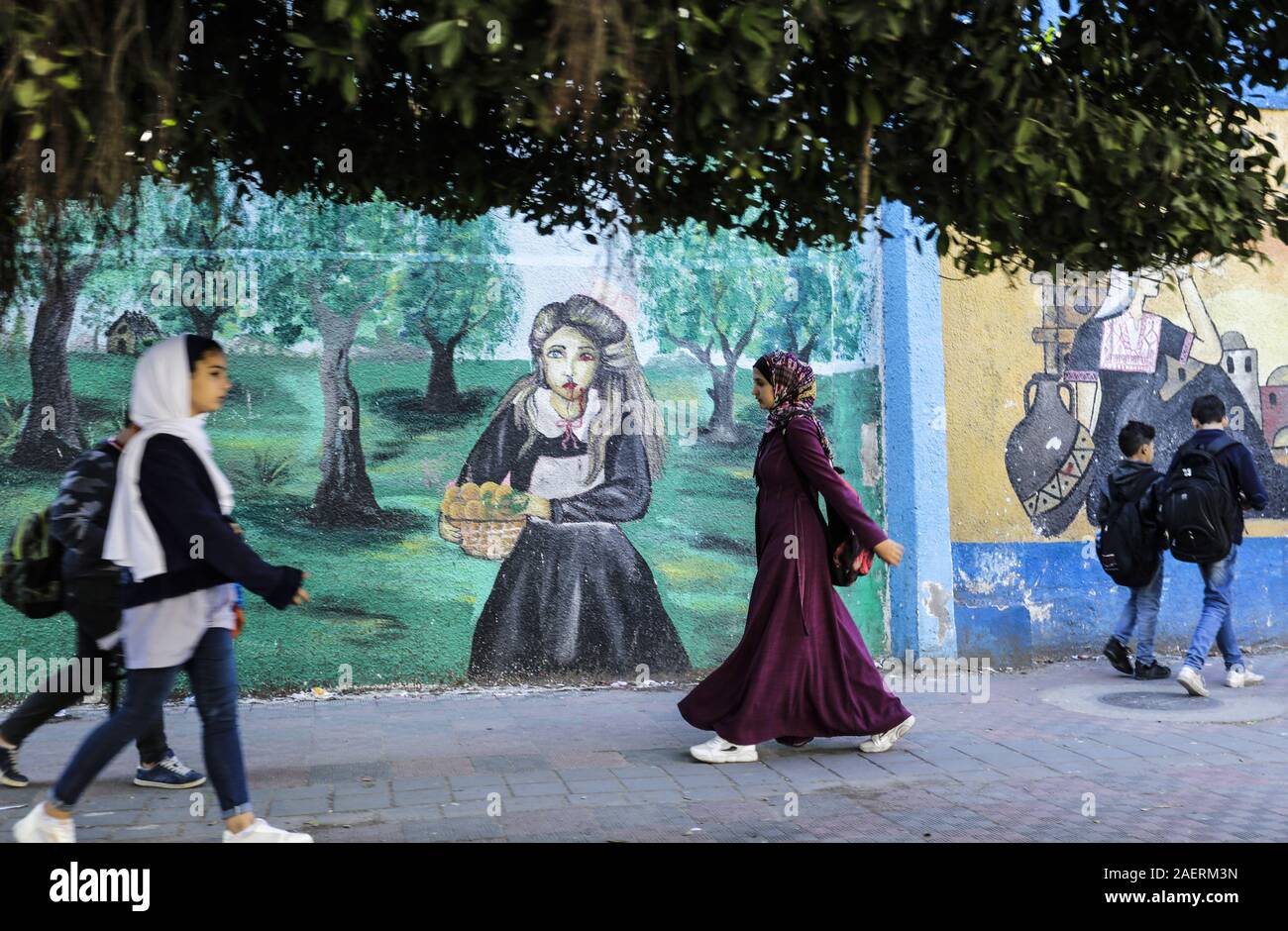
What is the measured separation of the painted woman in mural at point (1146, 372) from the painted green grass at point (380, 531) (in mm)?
3124

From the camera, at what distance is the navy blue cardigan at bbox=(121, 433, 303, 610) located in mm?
3969

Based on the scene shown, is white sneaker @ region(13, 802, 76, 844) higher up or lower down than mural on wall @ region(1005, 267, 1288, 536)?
lower down

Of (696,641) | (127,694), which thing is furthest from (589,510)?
(127,694)

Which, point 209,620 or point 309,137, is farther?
point 309,137

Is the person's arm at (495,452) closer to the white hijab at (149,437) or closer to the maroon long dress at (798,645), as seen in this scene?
the maroon long dress at (798,645)

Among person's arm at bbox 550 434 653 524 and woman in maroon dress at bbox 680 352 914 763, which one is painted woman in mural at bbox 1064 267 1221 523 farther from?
woman in maroon dress at bbox 680 352 914 763

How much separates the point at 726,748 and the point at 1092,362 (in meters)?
5.29

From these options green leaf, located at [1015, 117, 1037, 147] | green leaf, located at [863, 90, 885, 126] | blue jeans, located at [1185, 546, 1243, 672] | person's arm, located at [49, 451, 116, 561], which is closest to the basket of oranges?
person's arm, located at [49, 451, 116, 561]

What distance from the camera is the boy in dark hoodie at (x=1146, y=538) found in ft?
27.4

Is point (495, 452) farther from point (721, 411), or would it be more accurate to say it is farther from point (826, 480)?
point (826, 480)

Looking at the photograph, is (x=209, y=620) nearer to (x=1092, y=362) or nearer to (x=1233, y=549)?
(x=1233, y=549)

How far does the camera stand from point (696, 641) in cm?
849

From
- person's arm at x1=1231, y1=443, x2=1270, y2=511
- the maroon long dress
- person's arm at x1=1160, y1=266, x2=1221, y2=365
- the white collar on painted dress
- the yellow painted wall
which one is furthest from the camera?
person's arm at x1=1160, y1=266, x2=1221, y2=365

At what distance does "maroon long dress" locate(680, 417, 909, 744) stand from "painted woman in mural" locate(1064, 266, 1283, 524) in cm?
427
